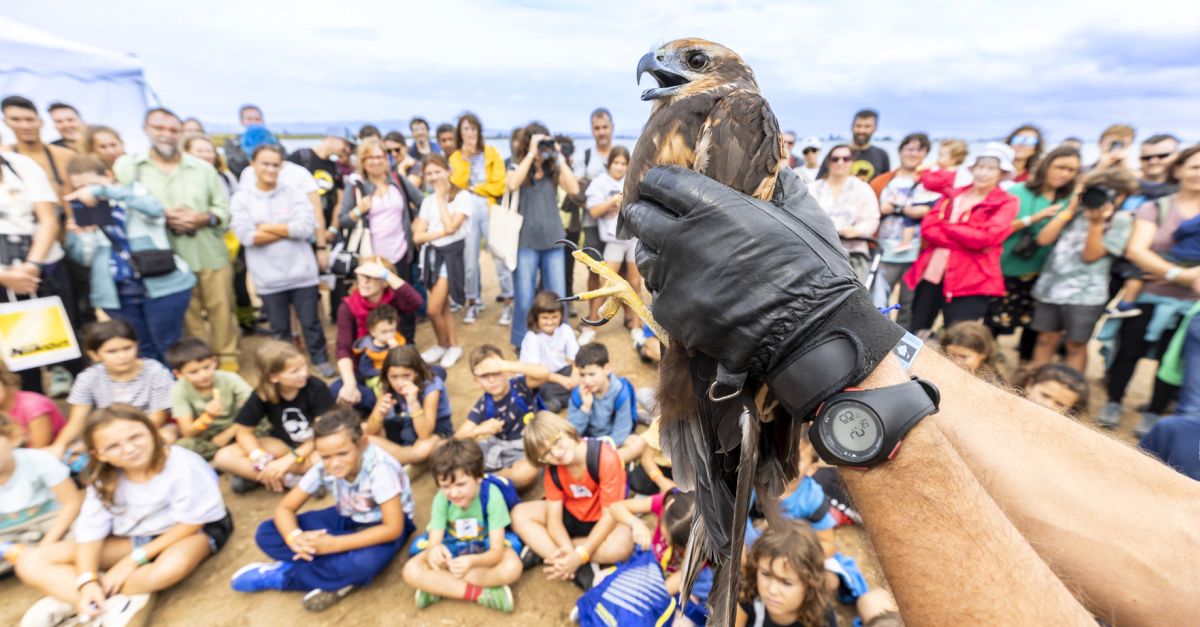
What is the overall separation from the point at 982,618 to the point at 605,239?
668 centimetres

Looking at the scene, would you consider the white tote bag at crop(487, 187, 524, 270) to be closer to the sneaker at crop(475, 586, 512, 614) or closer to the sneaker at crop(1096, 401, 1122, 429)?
the sneaker at crop(475, 586, 512, 614)

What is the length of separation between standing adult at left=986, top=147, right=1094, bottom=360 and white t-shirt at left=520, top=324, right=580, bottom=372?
187 inches

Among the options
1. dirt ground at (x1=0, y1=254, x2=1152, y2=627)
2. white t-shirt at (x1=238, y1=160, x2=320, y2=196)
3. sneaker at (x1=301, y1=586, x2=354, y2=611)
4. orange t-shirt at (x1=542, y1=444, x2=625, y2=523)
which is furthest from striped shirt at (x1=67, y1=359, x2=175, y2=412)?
orange t-shirt at (x1=542, y1=444, x2=625, y2=523)

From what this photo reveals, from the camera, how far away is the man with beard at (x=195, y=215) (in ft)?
18.8

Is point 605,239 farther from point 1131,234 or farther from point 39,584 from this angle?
point 39,584

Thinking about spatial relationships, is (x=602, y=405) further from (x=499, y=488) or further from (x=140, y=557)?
(x=140, y=557)

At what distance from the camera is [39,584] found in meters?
3.42

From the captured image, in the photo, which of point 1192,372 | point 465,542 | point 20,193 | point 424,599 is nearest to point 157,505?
point 424,599

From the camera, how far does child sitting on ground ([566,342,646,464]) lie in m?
4.66

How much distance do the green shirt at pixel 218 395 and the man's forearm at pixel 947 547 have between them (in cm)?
548

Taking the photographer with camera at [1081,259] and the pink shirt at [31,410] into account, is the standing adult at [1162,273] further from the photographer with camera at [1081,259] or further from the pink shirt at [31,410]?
the pink shirt at [31,410]

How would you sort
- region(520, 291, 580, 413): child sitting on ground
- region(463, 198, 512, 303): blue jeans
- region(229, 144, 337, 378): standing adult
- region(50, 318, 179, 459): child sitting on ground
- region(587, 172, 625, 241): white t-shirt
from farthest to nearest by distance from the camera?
region(463, 198, 512, 303): blue jeans, region(587, 172, 625, 241): white t-shirt, region(229, 144, 337, 378): standing adult, region(520, 291, 580, 413): child sitting on ground, region(50, 318, 179, 459): child sitting on ground

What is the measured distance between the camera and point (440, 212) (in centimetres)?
673

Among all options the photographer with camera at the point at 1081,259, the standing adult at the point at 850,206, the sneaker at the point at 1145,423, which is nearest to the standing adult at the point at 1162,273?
the sneaker at the point at 1145,423
